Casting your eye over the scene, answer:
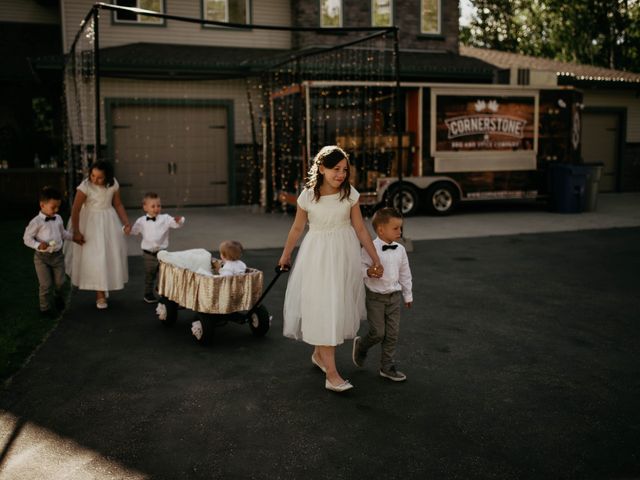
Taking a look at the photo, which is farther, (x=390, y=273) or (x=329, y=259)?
(x=390, y=273)

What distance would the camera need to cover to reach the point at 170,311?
665 centimetres

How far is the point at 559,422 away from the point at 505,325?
2443 mm

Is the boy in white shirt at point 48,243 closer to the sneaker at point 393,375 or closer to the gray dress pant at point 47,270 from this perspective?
the gray dress pant at point 47,270

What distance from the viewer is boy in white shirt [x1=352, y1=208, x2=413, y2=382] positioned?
505cm

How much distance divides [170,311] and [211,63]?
11433 mm

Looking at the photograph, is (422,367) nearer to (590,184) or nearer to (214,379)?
(214,379)

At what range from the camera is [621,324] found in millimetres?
6762

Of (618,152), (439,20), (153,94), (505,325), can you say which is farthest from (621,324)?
(618,152)

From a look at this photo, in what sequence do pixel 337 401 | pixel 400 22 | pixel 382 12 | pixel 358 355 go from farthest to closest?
1. pixel 400 22
2. pixel 382 12
3. pixel 358 355
4. pixel 337 401

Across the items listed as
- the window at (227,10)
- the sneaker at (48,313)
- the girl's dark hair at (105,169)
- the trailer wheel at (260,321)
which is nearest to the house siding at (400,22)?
the window at (227,10)

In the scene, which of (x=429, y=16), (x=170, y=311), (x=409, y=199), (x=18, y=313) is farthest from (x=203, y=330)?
(x=429, y=16)

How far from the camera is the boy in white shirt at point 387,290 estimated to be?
199 inches

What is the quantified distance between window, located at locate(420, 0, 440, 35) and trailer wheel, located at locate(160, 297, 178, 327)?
1632 cm

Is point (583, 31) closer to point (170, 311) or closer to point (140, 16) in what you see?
point (140, 16)
